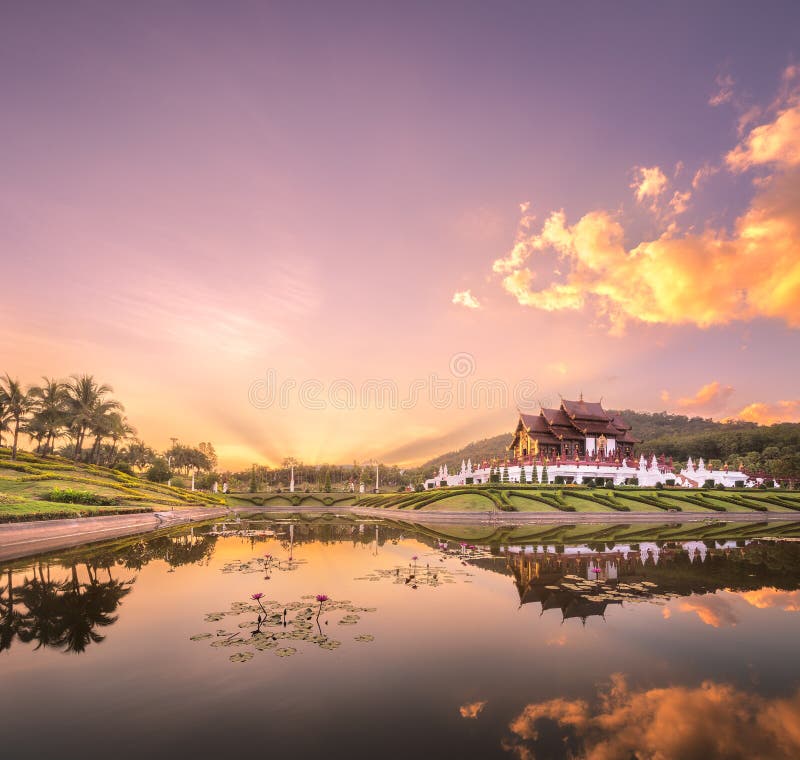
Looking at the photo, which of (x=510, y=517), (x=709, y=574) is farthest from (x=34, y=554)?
(x=510, y=517)

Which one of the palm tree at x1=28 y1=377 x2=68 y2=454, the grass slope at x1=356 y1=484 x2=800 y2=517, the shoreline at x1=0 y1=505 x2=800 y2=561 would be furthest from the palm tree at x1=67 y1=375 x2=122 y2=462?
the grass slope at x1=356 y1=484 x2=800 y2=517

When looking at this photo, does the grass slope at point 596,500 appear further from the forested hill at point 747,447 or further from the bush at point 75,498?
the forested hill at point 747,447

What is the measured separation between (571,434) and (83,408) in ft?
216

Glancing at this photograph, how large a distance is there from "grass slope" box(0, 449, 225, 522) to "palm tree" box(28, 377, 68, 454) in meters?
4.10

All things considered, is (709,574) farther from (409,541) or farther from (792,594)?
(409,541)

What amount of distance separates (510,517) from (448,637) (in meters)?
30.8

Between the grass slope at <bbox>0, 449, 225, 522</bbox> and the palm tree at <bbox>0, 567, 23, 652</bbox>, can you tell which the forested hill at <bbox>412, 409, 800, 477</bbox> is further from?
the palm tree at <bbox>0, 567, 23, 652</bbox>

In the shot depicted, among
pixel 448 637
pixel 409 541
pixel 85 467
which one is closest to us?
pixel 448 637

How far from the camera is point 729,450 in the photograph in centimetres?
11338

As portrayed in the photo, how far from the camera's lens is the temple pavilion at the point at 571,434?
61.1m

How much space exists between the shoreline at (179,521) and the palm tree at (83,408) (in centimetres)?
2239

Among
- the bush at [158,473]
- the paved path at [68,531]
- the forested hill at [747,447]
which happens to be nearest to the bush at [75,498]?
the paved path at [68,531]

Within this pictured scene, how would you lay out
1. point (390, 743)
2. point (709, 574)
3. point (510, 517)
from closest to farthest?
point (390, 743), point (709, 574), point (510, 517)

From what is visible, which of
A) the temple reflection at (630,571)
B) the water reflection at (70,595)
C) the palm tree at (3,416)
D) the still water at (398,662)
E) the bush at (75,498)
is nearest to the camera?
the still water at (398,662)
